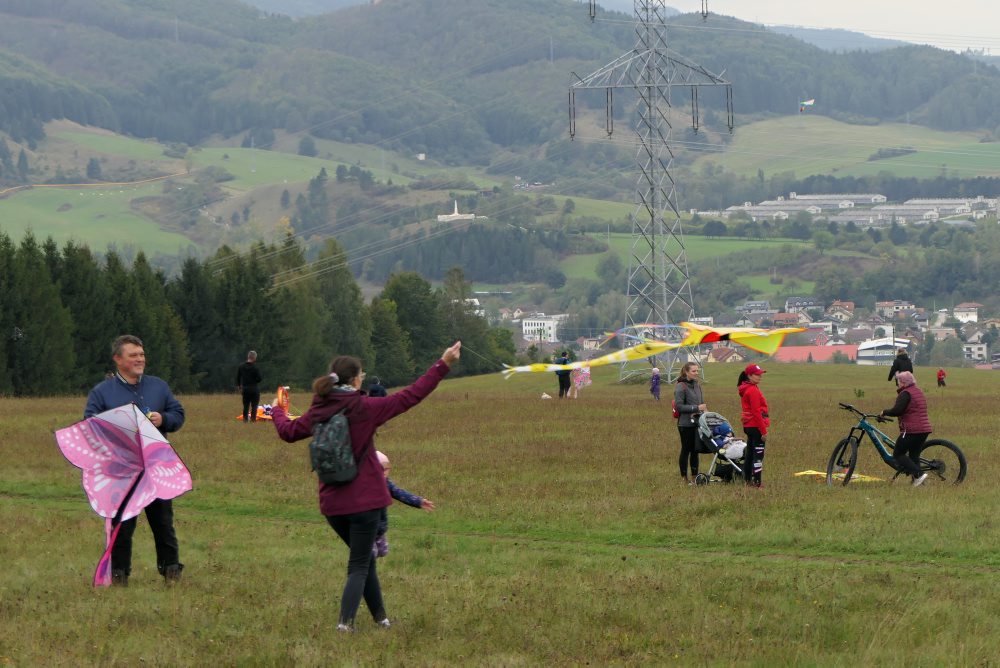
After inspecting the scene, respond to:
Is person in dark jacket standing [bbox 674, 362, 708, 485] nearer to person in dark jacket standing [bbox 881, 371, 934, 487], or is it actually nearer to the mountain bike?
the mountain bike

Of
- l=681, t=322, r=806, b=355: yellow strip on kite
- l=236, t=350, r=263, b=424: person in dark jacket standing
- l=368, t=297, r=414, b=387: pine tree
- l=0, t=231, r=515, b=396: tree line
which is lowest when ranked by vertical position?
l=368, t=297, r=414, b=387: pine tree

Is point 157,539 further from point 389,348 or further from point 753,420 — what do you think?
point 389,348

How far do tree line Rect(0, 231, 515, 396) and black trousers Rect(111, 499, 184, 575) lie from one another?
194ft

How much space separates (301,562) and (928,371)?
249 ft

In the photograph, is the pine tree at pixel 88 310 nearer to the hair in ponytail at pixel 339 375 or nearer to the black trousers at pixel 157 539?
the black trousers at pixel 157 539

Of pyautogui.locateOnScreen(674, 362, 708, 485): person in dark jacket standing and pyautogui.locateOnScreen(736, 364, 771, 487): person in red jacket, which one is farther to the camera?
pyautogui.locateOnScreen(674, 362, 708, 485): person in dark jacket standing

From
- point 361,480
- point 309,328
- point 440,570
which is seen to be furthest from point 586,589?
point 309,328

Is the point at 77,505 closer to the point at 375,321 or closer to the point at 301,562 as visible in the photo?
the point at 301,562

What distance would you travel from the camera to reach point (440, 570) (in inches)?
634

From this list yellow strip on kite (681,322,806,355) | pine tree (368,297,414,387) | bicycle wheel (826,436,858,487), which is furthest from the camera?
pine tree (368,297,414,387)

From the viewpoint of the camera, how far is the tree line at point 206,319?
72562 mm

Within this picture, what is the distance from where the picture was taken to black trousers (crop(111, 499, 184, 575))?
14461 millimetres

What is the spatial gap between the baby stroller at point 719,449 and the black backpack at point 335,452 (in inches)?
490

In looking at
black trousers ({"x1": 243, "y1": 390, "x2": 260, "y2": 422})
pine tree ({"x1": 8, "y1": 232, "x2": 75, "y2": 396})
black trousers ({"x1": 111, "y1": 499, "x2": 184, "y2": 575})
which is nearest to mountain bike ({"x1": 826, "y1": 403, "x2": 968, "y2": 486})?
black trousers ({"x1": 111, "y1": 499, "x2": 184, "y2": 575})
